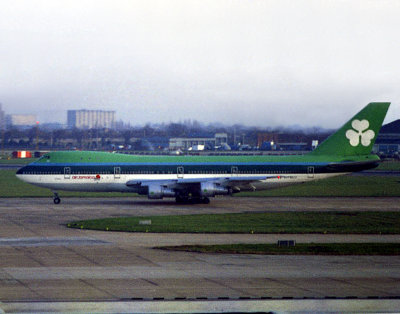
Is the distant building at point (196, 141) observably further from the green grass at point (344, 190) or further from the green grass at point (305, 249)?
the green grass at point (305, 249)

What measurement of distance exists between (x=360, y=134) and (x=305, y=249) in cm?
2978

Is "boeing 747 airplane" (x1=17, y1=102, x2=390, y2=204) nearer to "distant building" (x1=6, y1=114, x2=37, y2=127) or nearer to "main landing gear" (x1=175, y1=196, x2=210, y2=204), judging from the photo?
"main landing gear" (x1=175, y1=196, x2=210, y2=204)

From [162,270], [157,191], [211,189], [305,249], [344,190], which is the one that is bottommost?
[162,270]

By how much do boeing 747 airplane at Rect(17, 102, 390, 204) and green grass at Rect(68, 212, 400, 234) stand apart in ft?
31.8

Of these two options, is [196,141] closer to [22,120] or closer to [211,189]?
[22,120]

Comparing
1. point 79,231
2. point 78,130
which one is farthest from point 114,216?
point 78,130

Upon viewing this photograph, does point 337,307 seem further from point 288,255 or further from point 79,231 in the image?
point 79,231

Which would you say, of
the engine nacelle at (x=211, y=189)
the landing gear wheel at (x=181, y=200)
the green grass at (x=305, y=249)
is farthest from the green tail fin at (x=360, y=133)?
the green grass at (x=305, y=249)

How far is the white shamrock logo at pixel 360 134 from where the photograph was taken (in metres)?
58.8

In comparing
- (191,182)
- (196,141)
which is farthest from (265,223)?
(196,141)

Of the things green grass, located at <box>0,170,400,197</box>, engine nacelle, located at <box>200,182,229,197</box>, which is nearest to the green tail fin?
green grass, located at <box>0,170,400,197</box>

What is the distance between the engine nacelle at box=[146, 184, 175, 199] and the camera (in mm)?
→ 55375

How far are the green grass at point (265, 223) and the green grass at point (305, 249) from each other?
5.66m

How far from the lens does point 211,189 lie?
55562mm
